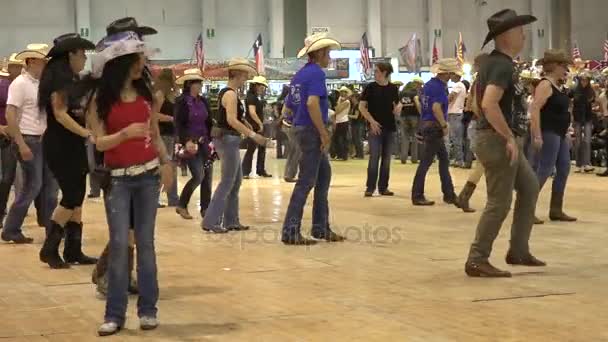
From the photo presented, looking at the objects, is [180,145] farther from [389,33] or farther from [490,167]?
[389,33]

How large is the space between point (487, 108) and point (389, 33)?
35.0 meters

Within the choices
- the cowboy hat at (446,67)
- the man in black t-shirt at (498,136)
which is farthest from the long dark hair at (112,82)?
the cowboy hat at (446,67)

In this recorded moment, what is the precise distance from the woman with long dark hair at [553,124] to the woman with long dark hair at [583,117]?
7.50 m

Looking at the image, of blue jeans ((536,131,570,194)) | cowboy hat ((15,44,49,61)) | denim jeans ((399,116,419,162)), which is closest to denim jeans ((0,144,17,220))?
cowboy hat ((15,44,49,61))

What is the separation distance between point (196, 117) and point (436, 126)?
2950mm

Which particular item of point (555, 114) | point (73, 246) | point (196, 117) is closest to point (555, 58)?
point (555, 114)

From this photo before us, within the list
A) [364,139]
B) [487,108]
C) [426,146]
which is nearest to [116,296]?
[487,108]

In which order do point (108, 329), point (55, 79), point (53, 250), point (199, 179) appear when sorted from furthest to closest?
point (199, 179), point (53, 250), point (55, 79), point (108, 329)

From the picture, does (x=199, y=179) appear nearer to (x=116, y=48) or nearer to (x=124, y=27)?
(x=124, y=27)

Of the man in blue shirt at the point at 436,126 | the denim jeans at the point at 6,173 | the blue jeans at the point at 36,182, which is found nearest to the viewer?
the blue jeans at the point at 36,182

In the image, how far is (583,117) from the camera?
1750 cm

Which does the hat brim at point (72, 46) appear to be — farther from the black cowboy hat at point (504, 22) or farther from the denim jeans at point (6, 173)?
the black cowboy hat at point (504, 22)

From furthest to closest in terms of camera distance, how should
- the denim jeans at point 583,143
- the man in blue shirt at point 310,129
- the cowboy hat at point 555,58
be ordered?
the denim jeans at point 583,143, the cowboy hat at point 555,58, the man in blue shirt at point 310,129

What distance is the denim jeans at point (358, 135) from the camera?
23.9 m
